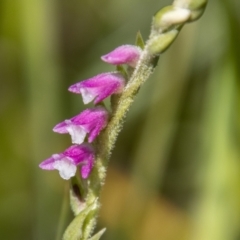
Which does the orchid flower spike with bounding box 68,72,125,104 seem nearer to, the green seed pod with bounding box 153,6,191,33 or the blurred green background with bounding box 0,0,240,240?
the green seed pod with bounding box 153,6,191,33

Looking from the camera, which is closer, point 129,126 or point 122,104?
point 122,104

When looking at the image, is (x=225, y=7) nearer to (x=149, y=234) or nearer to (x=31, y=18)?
(x=31, y=18)

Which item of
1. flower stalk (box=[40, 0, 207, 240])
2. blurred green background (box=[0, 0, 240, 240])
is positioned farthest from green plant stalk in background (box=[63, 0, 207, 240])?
blurred green background (box=[0, 0, 240, 240])

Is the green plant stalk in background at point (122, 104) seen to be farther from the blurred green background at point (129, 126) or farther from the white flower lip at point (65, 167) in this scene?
the blurred green background at point (129, 126)

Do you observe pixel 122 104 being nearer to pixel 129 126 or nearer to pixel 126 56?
pixel 126 56

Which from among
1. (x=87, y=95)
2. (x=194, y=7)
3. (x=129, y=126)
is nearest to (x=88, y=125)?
(x=87, y=95)

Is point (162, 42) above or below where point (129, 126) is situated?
below

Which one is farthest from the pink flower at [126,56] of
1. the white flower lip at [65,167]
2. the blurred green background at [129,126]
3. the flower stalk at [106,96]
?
the blurred green background at [129,126]
